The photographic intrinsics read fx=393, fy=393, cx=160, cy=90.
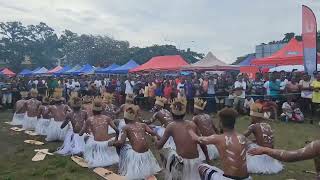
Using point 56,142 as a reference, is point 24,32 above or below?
above

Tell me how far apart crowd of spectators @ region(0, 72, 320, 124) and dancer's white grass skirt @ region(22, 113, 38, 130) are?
14.5ft

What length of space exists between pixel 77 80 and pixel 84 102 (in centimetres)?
1361

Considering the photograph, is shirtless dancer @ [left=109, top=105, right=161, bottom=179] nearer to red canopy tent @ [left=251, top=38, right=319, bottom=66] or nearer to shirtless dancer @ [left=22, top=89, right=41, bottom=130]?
shirtless dancer @ [left=22, top=89, right=41, bottom=130]

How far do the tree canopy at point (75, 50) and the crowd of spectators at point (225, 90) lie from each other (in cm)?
3406

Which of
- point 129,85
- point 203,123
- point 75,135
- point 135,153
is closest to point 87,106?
point 75,135

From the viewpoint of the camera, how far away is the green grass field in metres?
8.09

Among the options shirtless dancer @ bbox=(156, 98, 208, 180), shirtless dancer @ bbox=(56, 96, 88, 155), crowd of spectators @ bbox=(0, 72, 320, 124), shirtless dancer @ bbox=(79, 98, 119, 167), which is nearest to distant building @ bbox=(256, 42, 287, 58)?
crowd of spectators @ bbox=(0, 72, 320, 124)

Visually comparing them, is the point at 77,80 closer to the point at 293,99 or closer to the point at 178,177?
the point at 293,99

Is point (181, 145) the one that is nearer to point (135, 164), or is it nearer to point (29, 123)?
point (135, 164)

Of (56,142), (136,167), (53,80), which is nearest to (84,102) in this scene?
(56,142)

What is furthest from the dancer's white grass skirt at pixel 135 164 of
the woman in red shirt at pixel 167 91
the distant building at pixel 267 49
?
the distant building at pixel 267 49

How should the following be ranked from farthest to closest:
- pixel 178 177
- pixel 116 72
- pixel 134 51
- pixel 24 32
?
pixel 24 32, pixel 134 51, pixel 116 72, pixel 178 177

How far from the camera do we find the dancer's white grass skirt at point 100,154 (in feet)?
27.7

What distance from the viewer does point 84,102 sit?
12.6 metres
